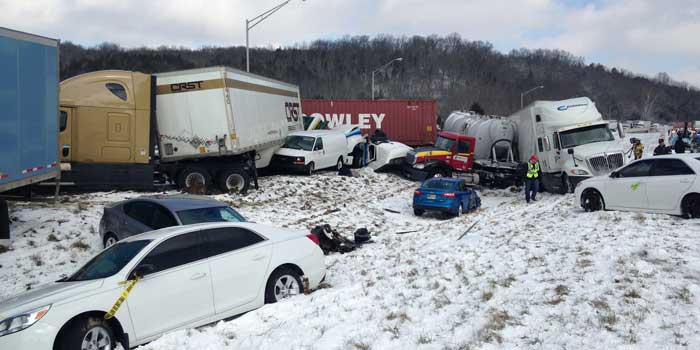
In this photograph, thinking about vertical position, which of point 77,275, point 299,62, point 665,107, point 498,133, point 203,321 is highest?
point 299,62

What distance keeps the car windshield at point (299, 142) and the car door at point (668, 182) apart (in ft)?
45.3

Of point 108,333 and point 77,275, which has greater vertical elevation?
point 77,275

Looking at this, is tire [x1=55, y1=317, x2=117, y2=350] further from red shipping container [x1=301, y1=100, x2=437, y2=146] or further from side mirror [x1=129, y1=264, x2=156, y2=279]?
red shipping container [x1=301, y1=100, x2=437, y2=146]

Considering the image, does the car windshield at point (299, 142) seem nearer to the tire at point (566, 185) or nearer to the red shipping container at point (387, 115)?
the red shipping container at point (387, 115)

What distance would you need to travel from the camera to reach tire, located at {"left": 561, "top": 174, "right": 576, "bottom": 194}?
1848cm

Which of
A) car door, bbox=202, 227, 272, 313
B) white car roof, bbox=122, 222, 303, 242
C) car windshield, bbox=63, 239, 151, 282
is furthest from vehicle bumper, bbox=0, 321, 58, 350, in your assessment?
car door, bbox=202, 227, 272, 313

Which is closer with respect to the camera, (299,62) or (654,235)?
(654,235)

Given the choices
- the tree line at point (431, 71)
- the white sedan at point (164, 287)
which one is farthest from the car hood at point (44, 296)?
the tree line at point (431, 71)

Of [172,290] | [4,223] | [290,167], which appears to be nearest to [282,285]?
[172,290]

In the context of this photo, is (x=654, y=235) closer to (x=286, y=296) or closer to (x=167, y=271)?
(x=286, y=296)

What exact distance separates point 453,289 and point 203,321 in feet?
10.4

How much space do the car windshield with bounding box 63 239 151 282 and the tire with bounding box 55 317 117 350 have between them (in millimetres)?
647

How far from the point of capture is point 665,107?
149 meters

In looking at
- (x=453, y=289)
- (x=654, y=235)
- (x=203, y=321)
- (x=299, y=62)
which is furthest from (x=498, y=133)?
(x=299, y=62)
